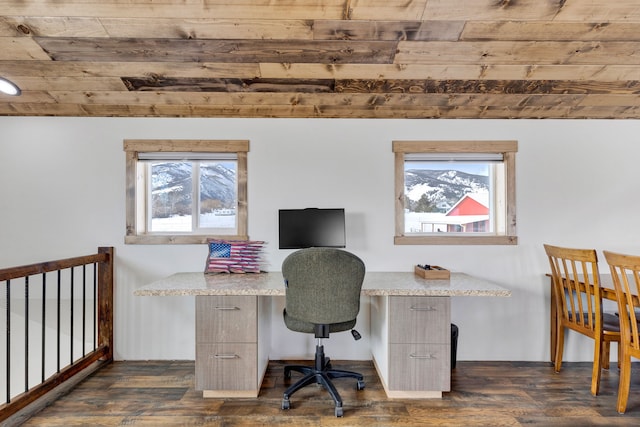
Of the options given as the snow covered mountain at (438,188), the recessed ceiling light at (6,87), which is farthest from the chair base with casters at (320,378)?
the recessed ceiling light at (6,87)

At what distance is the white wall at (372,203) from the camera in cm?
282

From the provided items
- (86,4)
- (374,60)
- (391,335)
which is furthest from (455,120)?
(86,4)

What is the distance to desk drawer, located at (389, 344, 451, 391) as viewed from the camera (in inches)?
85.7

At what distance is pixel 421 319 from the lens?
2.19 m

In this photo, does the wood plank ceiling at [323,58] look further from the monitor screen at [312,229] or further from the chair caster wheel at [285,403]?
the chair caster wheel at [285,403]

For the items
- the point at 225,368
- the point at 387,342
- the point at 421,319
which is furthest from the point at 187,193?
the point at 421,319

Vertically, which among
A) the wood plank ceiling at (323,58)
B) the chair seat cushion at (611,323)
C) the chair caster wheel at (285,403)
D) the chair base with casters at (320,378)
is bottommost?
the chair caster wheel at (285,403)

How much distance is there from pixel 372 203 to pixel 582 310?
5.55 feet

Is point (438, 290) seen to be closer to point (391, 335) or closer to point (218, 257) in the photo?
point (391, 335)

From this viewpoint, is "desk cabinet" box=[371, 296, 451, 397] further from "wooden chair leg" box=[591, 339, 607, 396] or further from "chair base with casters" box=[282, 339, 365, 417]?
"wooden chair leg" box=[591, 339, 607, 396]

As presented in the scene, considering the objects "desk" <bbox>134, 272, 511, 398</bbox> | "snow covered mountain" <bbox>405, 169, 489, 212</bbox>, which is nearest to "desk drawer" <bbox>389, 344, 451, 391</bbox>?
"desk" <bbox>134, 272, 511, 398</bbox>

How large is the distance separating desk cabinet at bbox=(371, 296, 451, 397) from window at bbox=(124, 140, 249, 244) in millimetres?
1502

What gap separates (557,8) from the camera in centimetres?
188

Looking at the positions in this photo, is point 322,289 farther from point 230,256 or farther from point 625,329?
point 625,329
